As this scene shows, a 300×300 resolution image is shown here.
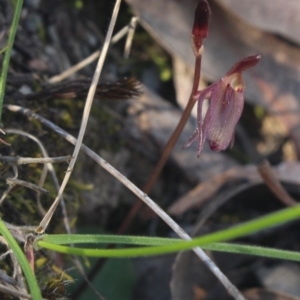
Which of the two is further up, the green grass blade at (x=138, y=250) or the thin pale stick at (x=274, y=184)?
the green grass blade at (x=138, y=250)

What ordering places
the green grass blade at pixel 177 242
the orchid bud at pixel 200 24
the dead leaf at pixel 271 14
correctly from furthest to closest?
the dead leaf at pixel 271 14 < the orchid bud at pixel 200 24 < the green grass blade at pixel 177 242

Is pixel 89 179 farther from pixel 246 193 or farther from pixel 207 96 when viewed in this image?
pixel 207 96

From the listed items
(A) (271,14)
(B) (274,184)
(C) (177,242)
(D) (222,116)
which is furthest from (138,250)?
(A) (271,14)

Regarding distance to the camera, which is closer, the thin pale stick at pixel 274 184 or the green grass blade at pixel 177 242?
the green grass blade at pixel 177 242

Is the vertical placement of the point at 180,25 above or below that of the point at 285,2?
below

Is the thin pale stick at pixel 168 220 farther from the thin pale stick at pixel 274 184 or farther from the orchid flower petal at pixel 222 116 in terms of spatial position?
the thin pale stick at pixel 274 184

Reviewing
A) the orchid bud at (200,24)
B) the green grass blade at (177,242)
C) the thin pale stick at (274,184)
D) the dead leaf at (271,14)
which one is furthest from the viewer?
the dead leaf at (271,14)

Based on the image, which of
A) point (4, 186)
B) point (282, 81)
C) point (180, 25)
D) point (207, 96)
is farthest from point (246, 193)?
point (4, 186)

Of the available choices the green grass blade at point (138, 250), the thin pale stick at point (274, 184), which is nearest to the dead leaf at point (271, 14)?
the thin pale stick at point (274, 184)

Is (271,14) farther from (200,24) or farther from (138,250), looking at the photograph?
(138,250)
